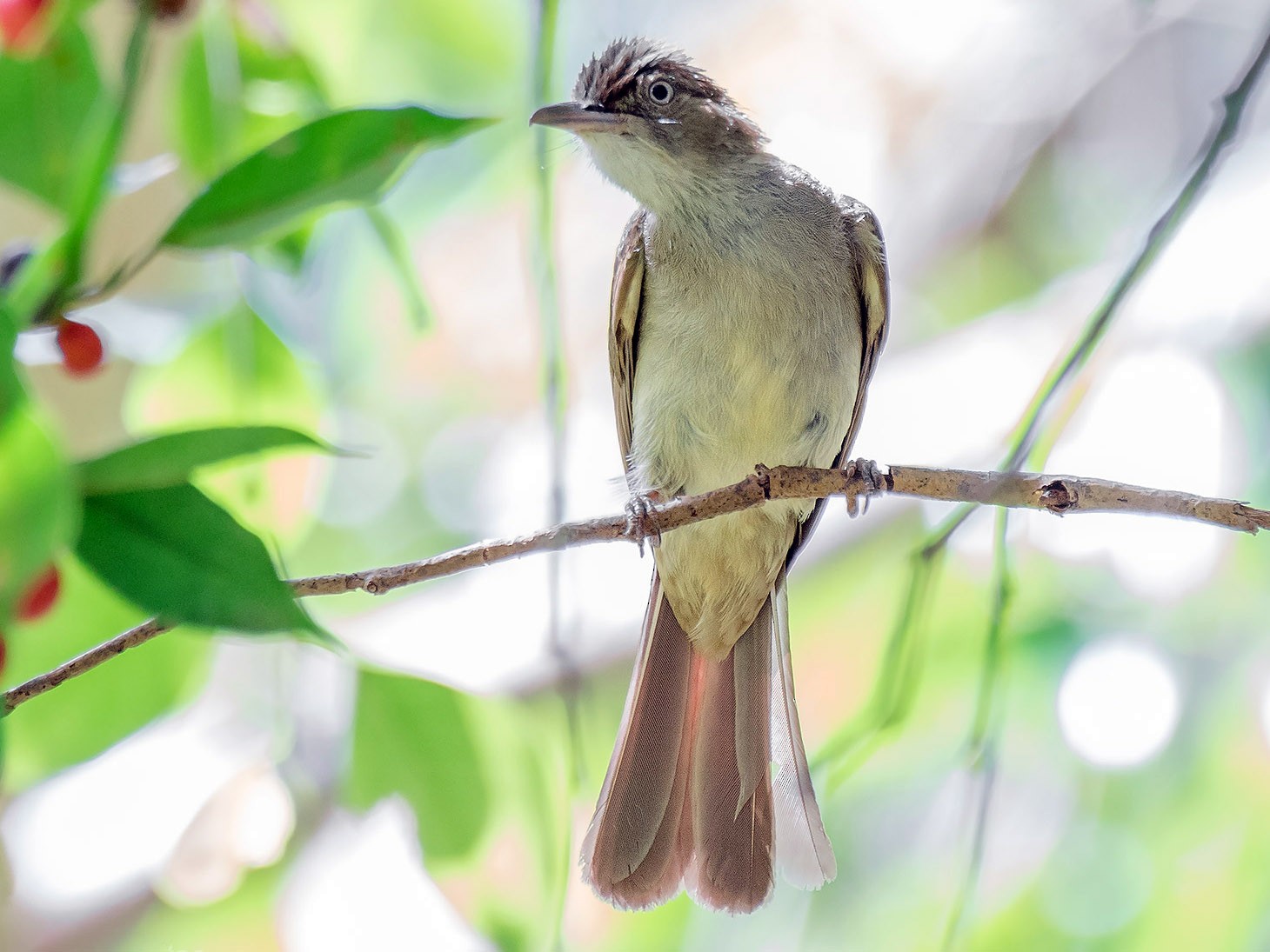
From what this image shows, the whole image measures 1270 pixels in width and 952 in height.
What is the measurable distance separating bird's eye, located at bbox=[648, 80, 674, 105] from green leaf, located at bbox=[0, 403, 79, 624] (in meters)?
2.12

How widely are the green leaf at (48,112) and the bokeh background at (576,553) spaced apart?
0.11m

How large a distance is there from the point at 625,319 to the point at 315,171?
1.74 m

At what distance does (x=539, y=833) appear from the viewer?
4.10 ft

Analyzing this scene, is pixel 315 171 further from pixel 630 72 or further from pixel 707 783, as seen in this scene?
pixel 630 72

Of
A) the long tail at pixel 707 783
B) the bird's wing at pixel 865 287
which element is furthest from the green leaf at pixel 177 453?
the bird's wing at pixel 865 287

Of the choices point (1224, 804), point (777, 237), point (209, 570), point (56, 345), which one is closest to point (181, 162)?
point (56, 345)

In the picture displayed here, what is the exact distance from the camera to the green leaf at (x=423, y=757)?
1.18m

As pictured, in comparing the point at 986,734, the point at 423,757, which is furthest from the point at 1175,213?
the point at 423,757

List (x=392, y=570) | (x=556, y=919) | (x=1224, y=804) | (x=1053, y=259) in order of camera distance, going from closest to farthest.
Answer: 1. (x=556, y=919)
2. (x=392, y=570)
3. (x=1224, y=804)
4. (x=1053, y=259)

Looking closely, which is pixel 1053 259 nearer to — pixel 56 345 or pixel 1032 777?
pixel 1032 777

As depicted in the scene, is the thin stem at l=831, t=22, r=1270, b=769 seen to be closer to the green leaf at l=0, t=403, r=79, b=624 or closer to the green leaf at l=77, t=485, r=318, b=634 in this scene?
the green leaf at l=77, t=485, r=318, b=634

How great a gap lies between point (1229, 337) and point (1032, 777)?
140 cm

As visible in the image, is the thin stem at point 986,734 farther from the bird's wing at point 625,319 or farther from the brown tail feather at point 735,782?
the bird's wing at point 625,319

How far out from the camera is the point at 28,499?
2.23 feet
